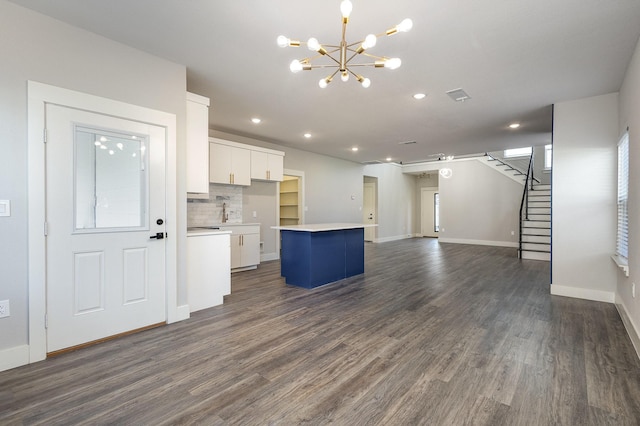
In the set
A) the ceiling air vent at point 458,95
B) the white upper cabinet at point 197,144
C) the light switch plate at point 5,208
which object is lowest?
the light switch plate at point 5,208

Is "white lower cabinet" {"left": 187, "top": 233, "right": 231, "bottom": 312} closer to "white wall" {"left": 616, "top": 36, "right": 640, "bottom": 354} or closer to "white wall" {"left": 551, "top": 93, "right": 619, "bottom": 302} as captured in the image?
"white wall" {"left": 616, "top": 36, "right": 640, "bottom": 354}

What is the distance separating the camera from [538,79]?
3.57 meters

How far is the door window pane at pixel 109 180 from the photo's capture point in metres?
2.71

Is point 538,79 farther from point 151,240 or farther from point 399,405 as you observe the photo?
point 151,240

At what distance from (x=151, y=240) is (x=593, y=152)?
5.66 metres

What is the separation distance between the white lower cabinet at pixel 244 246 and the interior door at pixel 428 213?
906 cm

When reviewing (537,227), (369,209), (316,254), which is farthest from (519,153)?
(316,254)

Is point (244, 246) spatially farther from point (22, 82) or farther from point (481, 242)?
point (481, 242)

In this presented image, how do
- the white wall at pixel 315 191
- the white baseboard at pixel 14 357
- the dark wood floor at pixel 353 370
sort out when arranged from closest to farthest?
the dark wood floor at pixel 353 370 < the white baseboard at pixel 14 357 < the white wall at pixel 315 191

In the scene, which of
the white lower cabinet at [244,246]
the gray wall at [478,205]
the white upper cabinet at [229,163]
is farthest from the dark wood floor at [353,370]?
the gray wall at [478,205]

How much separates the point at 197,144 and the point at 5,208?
1.81 metres

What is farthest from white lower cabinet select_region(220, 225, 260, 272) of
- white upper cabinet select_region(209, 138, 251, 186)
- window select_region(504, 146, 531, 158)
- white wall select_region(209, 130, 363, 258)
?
window select_region(504, 146, 531, 158)

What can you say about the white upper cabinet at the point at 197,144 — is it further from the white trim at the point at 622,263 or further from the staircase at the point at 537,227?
the staircase at the point at 537,227

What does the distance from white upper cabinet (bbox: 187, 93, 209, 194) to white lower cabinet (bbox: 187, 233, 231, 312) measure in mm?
617
